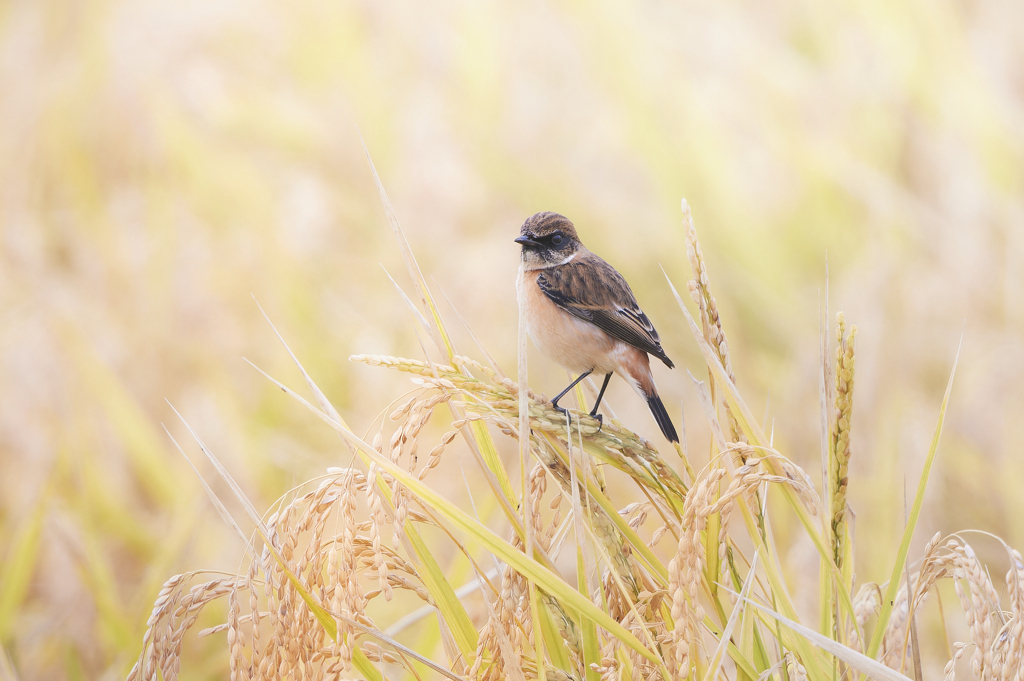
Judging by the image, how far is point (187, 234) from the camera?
4230mm

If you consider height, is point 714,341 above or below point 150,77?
below

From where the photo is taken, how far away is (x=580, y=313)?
8.00 ft

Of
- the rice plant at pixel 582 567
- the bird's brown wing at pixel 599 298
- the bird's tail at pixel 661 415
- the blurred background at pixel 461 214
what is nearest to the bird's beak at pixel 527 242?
the bird's brown wing at pixel 599 298

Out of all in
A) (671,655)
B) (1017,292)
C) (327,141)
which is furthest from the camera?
(327,141)

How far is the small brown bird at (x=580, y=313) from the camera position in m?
2.31

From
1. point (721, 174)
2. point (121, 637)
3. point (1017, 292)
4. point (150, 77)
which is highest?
point (150, 77)

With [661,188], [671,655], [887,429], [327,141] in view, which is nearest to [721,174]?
[661,188]

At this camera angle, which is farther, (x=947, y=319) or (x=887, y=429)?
(x=947, y=319)

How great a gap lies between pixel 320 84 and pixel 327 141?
0.61 meters

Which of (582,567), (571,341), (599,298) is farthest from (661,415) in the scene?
(582,567)

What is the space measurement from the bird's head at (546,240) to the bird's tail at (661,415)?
751 mm

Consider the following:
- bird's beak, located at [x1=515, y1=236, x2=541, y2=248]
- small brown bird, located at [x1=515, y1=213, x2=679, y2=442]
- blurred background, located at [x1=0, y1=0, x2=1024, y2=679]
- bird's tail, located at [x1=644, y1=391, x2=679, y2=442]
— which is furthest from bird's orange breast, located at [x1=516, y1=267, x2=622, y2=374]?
blurred background, located at [x1=0, y1=0, x2=1024, y2=679]

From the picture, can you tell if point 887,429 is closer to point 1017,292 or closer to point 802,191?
point 1017,292

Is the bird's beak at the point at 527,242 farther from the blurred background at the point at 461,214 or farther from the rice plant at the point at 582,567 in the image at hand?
the rice plant at the point at 582,567
